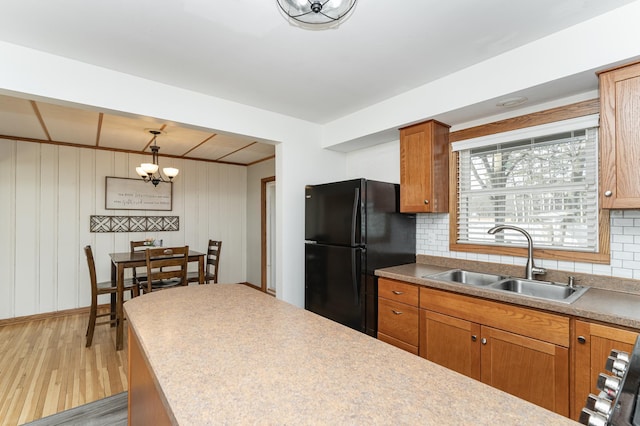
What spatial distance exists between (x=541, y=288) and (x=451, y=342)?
726 mm

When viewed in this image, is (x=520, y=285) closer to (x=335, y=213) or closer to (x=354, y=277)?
(x=354, y=277)

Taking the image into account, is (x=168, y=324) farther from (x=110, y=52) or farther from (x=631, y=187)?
(x=631, y=187)

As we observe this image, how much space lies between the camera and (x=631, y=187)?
5.32ft

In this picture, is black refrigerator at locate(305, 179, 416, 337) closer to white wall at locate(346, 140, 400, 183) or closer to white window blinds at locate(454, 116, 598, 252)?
white wall at locate(346, 140, 400, 183)

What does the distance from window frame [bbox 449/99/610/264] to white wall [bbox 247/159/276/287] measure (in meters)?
3.21

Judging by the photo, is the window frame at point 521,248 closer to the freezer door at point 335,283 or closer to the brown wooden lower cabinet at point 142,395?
the freezer door at point 335,283

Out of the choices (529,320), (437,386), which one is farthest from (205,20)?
(529,320)

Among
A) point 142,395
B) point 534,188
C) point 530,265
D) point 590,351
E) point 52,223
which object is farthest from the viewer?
point 52,223

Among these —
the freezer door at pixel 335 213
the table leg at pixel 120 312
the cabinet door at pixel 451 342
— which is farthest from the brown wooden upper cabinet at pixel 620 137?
the table leg at pixel 120 312

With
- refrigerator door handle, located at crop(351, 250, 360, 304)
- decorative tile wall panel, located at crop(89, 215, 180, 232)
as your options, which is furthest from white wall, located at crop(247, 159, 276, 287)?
refrigerator door handle, located at crop(351, 250, 360, 304)

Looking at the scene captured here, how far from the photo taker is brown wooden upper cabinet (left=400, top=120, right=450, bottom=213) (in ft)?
8.45

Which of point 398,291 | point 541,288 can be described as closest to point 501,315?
point 541,288

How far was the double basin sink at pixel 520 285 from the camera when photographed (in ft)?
6.39

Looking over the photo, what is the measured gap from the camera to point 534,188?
227 cm
